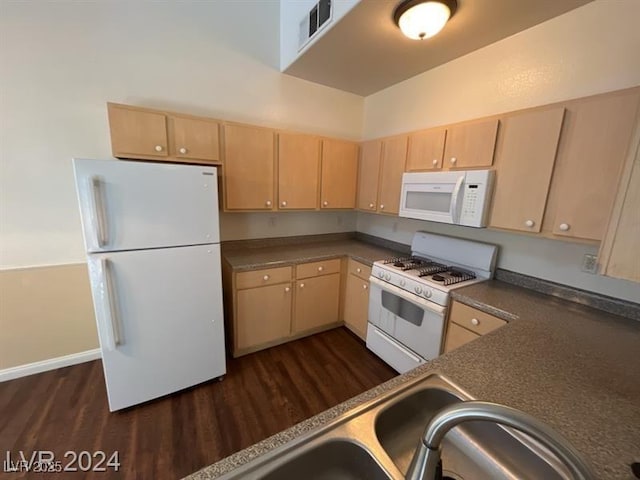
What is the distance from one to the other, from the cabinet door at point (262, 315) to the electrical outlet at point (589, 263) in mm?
2179

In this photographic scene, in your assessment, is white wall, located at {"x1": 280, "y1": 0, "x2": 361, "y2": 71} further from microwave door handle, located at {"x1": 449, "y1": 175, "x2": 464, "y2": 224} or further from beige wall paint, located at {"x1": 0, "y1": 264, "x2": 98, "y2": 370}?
beige wall paint, located at {"x1": 0, "y1": 264, "x2": 98, "y2": 370}

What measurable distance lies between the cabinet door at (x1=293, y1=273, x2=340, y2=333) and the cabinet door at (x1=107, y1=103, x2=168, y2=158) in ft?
5.36

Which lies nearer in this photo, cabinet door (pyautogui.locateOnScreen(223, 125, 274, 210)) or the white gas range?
the white gas range

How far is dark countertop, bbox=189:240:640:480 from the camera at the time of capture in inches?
28.3

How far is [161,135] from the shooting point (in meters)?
1.96

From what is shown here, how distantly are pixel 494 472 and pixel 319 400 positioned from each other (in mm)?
1429

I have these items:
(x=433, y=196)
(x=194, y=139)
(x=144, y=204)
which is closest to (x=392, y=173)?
(x=433, y=196)

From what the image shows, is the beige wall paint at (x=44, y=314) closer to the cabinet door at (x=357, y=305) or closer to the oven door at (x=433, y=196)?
the cabinet door at (x=357, y=305)

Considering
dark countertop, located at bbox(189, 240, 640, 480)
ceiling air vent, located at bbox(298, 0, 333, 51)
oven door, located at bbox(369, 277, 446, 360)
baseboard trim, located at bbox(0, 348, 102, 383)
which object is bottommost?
baseboard trim, located at bbox(0, 348, 102, 383)

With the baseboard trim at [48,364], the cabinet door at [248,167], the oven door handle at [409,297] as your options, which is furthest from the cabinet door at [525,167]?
the baseboard trim at [48,364]

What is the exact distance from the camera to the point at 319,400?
200cm

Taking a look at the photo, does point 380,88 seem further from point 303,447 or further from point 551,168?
point 303,447

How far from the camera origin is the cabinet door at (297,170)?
2525mm

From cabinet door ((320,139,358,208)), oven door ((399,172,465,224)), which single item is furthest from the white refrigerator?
oven door ((399,172,465,224))
